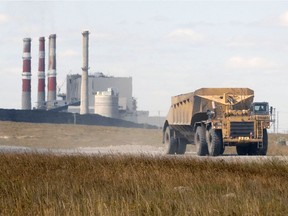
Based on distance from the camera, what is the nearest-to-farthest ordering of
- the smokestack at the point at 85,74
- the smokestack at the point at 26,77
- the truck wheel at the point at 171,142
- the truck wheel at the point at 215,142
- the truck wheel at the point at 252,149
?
the truck wheel at the point at 215,142 < the truck wheel at the point at 252,149 < the truck wheel at the point at 171,142 < the smokestack at the point at 85,74 < the smokestack at the point at 26,77

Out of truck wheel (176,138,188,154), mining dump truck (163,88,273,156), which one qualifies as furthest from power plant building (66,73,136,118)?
mining dump truck (163,88,273,156)

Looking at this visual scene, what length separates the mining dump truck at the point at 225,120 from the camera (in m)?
31.6

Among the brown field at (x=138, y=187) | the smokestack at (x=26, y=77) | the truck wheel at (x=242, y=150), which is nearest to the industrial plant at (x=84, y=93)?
the smokestack at (x=26, y=77)

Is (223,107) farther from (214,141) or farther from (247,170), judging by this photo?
(247,170)

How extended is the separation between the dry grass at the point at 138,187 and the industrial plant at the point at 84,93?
8679cm

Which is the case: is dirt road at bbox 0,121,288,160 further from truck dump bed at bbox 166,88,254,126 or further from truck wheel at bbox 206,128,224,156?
truck wheel at bbox 206,128,224,156

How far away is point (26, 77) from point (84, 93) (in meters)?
9.07

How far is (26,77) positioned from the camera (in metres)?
109

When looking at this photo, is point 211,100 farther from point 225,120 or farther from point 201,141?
point 201,141

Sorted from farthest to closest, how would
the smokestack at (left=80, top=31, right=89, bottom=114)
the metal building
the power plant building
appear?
the metal building < the power plant building < the smokestack at (left=80, top=31, right=89, bottom=114)

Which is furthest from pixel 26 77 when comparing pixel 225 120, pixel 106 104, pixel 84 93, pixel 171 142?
pixel 225 120

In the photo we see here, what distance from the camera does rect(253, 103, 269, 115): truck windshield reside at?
104 ft

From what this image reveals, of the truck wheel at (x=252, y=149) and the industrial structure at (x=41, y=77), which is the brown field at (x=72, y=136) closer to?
the truck wheel at (x=252, y=149)

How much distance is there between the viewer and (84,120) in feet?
306
